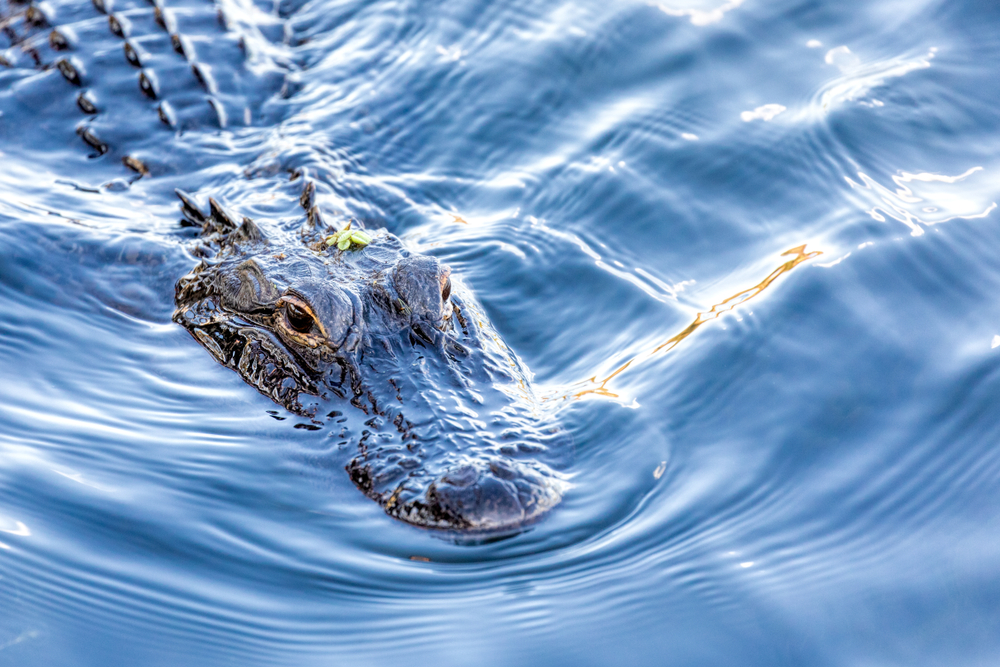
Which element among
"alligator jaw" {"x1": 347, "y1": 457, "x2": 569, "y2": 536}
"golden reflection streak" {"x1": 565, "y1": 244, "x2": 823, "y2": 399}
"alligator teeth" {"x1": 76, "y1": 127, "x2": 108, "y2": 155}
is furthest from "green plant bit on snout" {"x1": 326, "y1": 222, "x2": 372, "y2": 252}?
"alligator teeth" {"x1": 76, "y1": 127, "x2": 108, "y2": 155}

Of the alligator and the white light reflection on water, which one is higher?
the white light reflection on water

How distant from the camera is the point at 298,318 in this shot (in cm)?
470

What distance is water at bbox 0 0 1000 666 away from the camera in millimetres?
3537

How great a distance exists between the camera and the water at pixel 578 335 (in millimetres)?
3537

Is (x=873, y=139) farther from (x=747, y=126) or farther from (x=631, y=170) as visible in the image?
(x=631, y=170)

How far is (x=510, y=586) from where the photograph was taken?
360 cm

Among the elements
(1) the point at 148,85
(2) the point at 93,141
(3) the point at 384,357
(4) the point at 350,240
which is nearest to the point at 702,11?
(4) the point at 350,240

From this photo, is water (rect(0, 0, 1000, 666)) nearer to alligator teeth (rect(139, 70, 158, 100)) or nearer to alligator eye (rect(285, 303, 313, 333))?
alligator teeth (rect(139, 70, 158, 100))

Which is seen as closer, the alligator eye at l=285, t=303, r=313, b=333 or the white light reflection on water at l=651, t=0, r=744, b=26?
the alligator eye at l=285, t=303, r=313, b=333

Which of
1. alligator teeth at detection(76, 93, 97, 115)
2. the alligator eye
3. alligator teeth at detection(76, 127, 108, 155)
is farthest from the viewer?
alligator teeth at detection(76, 93, 97, 115)

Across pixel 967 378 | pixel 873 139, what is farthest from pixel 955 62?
pixel 967 378

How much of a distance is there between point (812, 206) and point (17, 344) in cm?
478

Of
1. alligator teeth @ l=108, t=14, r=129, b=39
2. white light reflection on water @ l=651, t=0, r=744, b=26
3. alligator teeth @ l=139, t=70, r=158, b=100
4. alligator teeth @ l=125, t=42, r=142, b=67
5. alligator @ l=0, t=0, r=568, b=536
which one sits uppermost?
white light reflection on water @ l=651, t=0, r=744, b=26

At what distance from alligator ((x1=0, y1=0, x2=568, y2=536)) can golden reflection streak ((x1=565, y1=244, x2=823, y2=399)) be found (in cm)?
39
